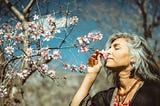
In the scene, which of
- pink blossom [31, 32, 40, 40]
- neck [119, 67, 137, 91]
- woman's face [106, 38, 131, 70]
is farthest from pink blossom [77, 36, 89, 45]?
neck [119, 67, 137, 91]

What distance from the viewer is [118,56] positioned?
8.82 feet

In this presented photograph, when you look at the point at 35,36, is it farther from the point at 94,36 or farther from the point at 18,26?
the point at 94,36

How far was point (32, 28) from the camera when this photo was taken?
12.5 ft

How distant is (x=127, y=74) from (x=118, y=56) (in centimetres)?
16

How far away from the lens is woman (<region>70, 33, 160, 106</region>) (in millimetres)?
2592

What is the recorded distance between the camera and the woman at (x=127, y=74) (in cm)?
259

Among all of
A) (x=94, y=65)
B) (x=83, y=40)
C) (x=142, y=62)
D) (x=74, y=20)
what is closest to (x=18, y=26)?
(x=74, y=20)

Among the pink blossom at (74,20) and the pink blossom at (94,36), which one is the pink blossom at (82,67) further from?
the pink blossom at (74,20)

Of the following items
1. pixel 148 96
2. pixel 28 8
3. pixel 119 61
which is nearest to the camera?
pixel 148 96

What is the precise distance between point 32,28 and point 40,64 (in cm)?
38

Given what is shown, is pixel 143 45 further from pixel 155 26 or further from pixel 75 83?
pixel 155 26

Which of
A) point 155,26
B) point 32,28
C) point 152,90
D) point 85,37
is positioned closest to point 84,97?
point 152,90

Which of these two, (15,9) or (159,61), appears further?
(159,61)

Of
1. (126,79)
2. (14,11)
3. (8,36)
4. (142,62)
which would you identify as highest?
(14,11)
